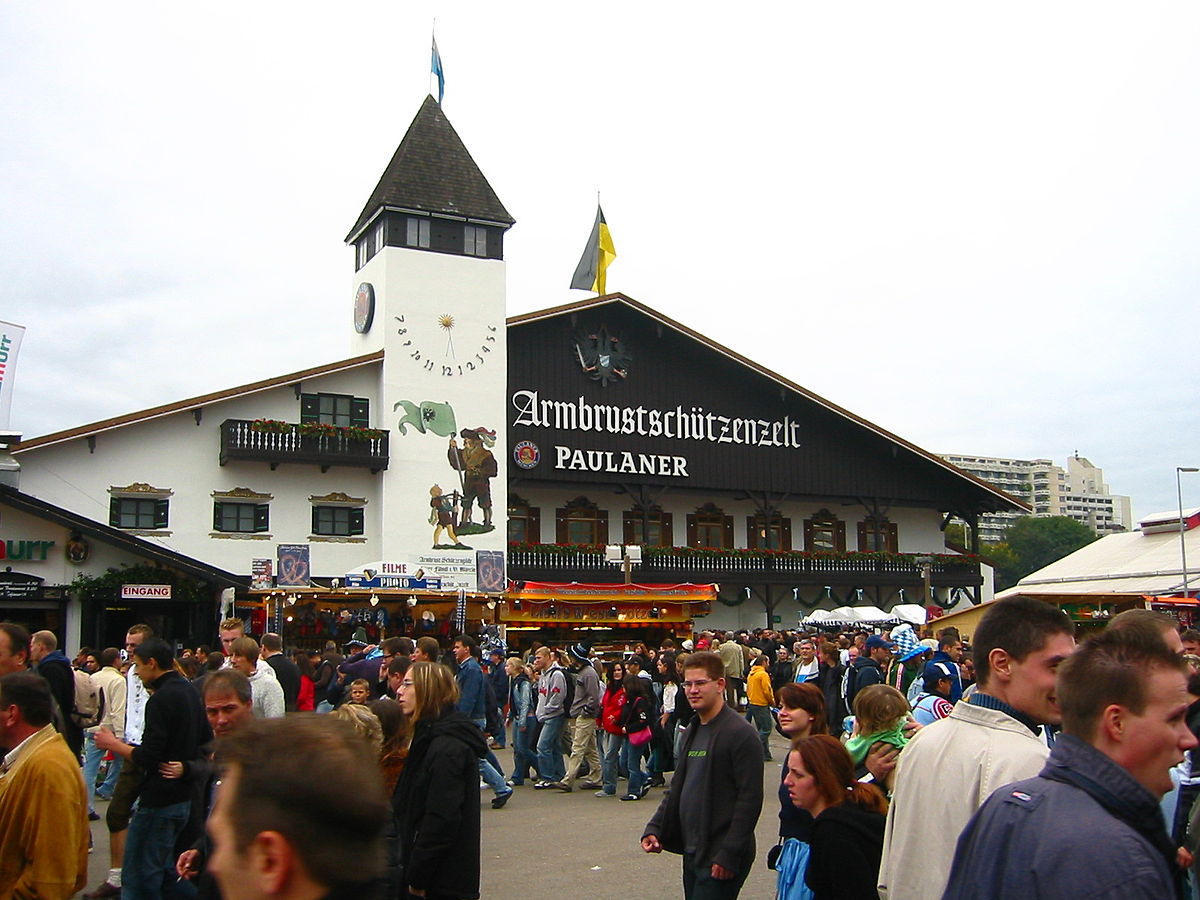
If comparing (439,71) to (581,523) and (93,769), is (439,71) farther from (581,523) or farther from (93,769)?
(93,769)

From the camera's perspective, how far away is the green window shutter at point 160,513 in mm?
→ 29766

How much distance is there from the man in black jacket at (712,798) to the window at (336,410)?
27.0 m

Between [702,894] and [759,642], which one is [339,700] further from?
[759,642]

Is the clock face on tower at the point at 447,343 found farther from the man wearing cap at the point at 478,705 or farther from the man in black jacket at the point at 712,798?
the man in black jacket at the point at 712,798

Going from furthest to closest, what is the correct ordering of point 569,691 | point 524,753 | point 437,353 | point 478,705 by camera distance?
point 437,353 → point 524,753 → point 569,691 → point 478,705

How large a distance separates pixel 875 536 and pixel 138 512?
24.9 meters

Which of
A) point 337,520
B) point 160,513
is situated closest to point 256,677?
point 160,513

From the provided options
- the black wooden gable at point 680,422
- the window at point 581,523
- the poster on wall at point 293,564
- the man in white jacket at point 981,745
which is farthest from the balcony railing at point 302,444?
the man in white jacket at point 981,745

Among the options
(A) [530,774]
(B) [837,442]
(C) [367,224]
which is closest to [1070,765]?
(A) [530,774]

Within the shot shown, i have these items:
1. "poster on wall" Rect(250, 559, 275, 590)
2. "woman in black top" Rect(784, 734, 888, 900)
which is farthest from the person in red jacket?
"poster on wall" Rect(250, 559, 275, 590)

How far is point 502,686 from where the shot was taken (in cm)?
1814

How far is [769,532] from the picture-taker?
39.9 metres

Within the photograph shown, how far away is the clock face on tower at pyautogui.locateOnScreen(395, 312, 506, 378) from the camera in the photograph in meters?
32.7

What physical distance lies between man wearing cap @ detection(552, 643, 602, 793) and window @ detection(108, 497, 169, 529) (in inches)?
719
